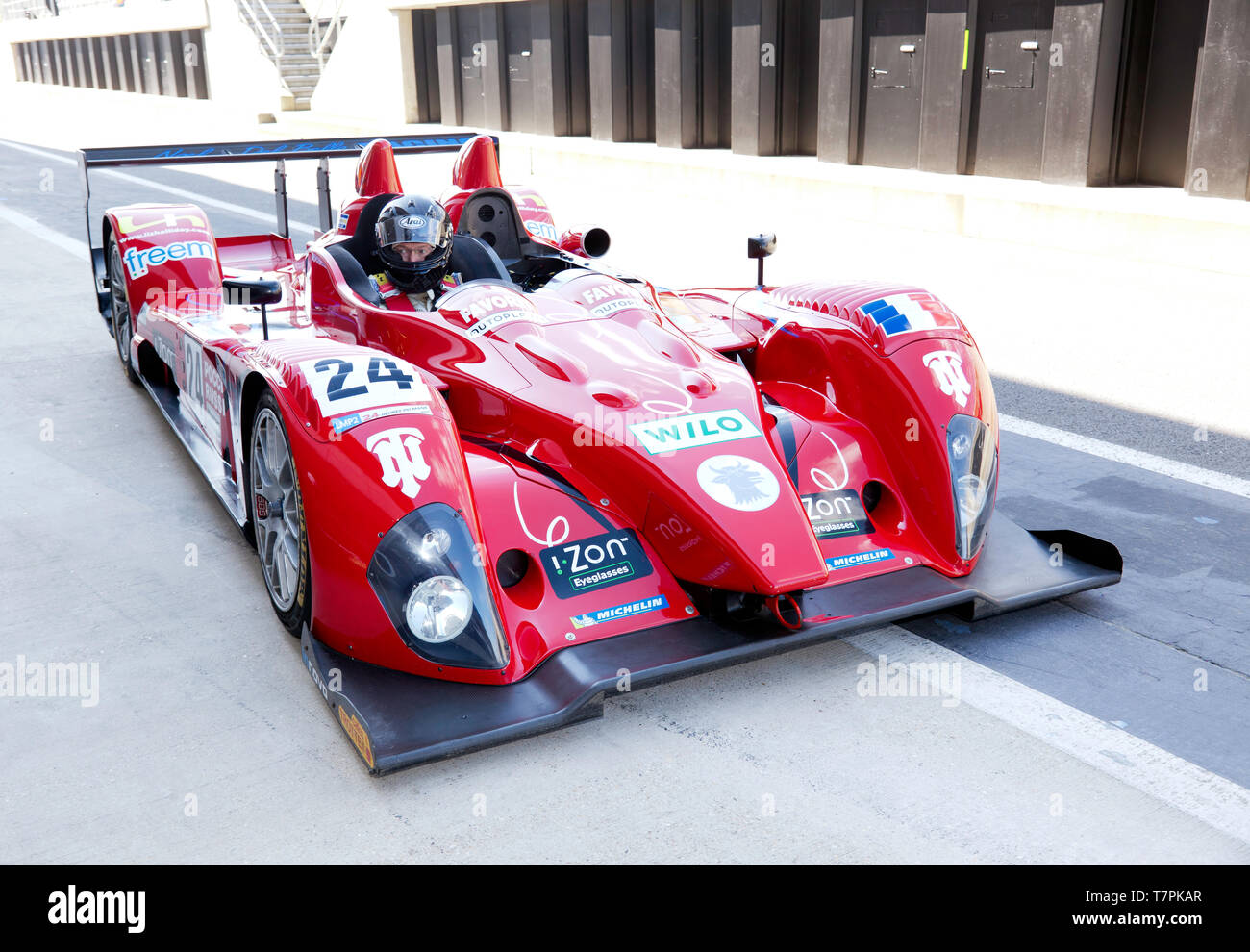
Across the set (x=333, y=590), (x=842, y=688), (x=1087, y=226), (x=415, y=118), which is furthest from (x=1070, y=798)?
(x=415, y=118)

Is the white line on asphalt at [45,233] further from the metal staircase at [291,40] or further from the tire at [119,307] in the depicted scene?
the metal staircase at [291,40]

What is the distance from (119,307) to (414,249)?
10.5ft

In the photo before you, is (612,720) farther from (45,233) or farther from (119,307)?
(45,233)

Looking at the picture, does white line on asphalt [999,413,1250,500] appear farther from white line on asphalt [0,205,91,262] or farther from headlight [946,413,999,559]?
white line on asphalt [0,205,91,262]

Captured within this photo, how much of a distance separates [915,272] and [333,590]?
8.06 metres

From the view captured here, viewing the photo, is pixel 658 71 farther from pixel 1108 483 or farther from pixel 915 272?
pixel 1108 483

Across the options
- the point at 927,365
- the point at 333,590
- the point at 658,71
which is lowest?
the point at 333,590

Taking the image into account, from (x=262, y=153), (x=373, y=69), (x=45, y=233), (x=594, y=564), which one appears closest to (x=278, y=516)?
(x=594, y=564)

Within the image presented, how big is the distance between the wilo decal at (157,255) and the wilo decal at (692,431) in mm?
3795

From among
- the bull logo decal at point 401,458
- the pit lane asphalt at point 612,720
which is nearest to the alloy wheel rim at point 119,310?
the pit lane asphalt at point 612,720

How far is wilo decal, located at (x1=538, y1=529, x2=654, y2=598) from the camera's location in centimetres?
377

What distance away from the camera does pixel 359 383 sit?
382 cm

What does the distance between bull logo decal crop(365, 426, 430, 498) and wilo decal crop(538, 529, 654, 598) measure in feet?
1.62

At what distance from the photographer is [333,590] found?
142 inches
